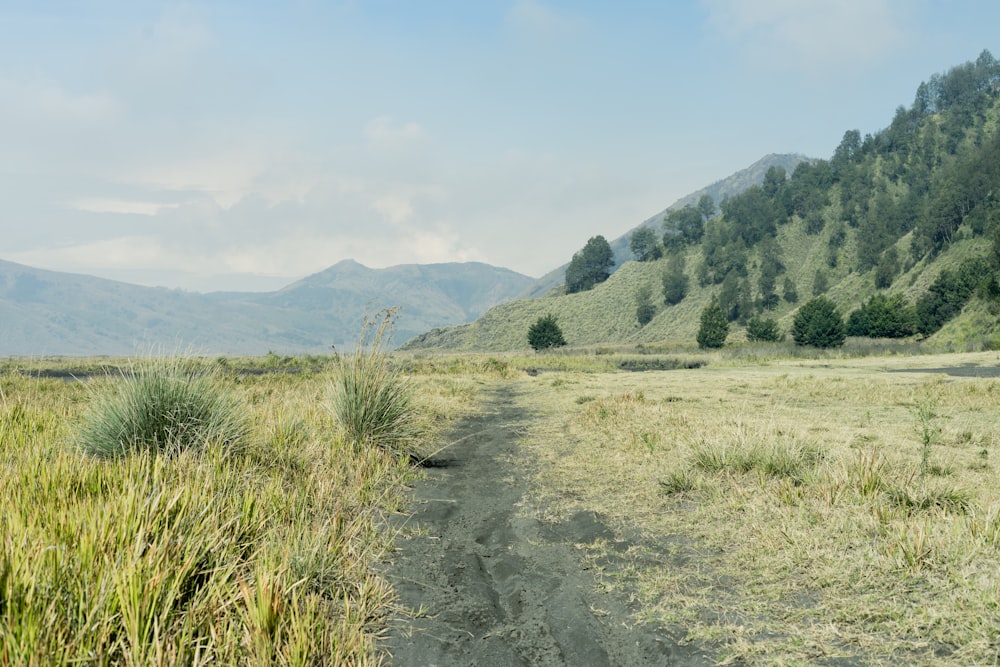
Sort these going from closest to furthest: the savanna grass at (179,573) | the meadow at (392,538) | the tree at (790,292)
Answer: the savanna grass at (179,573) < the meadow at (392,538) < the tree at (790,292)

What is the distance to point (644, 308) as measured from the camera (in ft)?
438

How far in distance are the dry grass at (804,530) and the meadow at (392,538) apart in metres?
0.02

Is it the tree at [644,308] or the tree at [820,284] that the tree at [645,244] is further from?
the tree at [820,284]

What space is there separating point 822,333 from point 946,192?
5267cm

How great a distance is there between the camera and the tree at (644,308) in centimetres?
13325

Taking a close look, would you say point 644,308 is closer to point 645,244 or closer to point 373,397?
point 645,244

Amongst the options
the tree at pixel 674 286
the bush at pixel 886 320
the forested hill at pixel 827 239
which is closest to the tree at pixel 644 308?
the forested hill at pixel 827 239

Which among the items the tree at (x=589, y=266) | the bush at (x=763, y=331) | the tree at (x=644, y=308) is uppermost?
the tree at (x=589, y=266)

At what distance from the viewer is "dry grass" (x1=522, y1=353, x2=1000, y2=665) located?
13.8 ft

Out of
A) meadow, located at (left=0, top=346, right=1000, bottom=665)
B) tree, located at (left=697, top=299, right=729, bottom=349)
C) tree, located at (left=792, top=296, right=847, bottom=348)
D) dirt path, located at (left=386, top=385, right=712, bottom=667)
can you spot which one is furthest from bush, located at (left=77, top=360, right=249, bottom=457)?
tree, located at (left=697, top=299, right=729, bottom=349)

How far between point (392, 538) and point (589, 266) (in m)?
165

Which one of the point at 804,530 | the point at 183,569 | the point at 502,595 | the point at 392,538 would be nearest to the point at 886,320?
the point at 804,530

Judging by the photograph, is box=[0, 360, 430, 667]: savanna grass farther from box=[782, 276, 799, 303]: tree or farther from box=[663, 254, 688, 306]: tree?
box=[663, 254, 688, 306]: tree

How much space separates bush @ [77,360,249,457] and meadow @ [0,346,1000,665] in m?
0.20
